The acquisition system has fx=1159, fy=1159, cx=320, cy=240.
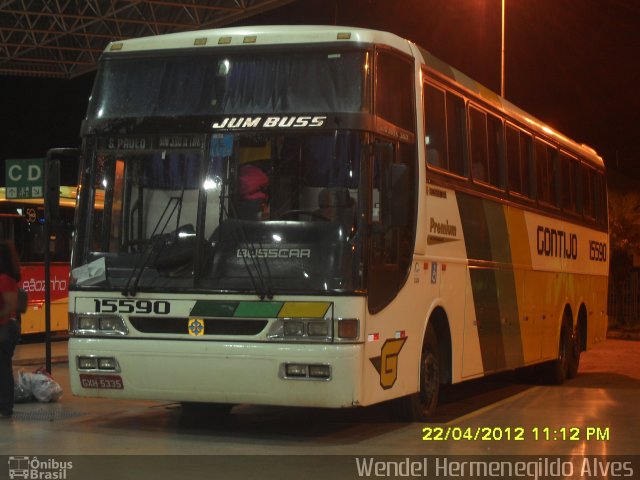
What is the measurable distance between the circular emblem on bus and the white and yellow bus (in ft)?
0.07

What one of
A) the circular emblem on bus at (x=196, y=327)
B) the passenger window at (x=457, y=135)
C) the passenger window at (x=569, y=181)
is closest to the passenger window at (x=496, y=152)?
the passenger window at (x=457, y=135)

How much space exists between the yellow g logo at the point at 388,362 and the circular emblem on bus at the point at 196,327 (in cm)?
150

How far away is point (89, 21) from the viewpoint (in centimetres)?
2836

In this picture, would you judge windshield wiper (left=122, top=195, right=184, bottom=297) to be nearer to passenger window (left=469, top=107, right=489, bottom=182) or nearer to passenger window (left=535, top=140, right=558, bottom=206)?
passenger window (left=469, top=107, right=489, bottom=182)

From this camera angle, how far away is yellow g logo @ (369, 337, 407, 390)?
33.5 ft

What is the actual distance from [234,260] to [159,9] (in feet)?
61.4

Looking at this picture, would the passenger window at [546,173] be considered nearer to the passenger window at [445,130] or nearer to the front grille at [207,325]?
the passenger window at [445,130]

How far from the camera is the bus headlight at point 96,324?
33.8 ft

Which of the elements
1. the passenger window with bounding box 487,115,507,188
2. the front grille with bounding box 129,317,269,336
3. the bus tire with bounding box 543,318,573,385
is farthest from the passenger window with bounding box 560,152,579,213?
the front grille with bounding box 129,317,269,336

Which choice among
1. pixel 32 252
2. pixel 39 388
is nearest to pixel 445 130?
pixel 39 388

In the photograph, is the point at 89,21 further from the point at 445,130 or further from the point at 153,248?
the point at 153,248

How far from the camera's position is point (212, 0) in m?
26.4

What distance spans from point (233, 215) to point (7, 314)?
115 inches

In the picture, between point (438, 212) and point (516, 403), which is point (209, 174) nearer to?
point (438, 212)
